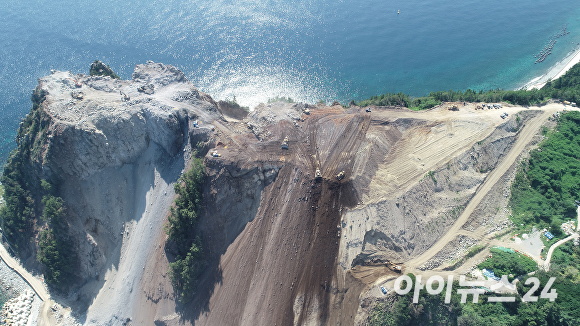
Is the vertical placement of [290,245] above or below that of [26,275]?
above

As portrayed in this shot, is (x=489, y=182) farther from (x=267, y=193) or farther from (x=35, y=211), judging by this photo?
(x=35, y=211)

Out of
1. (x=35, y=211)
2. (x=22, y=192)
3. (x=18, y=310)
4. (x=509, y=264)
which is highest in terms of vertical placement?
(x=509, y=264)

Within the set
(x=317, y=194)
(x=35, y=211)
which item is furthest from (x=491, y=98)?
(x=35, y=211)

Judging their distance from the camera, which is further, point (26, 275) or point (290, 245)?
point (26, 275)

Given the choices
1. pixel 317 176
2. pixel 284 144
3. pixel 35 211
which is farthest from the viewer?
pixel 35 211

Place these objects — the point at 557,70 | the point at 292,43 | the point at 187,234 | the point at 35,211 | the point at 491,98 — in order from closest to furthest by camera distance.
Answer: the point at 187,234
the point at 35,211
the point at 491,98
the point at 557,70
the point at 292,43

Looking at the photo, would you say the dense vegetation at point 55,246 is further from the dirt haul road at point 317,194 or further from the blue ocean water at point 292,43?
the blue ocean water at point 292,43

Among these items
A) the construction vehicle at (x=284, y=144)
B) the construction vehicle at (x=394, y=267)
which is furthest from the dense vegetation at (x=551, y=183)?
the construction vehicle at (x=284, y=144)
